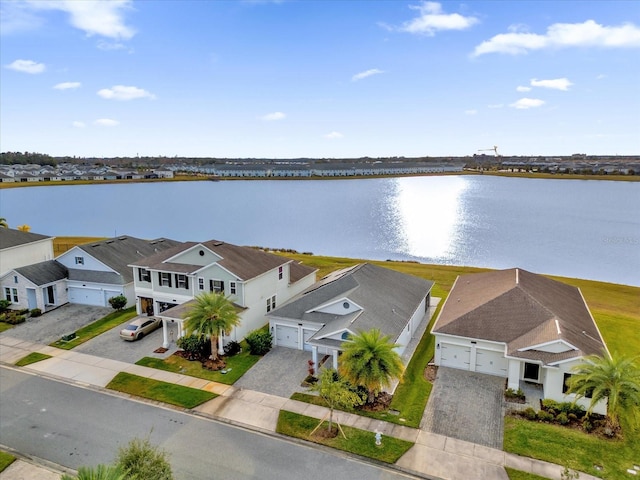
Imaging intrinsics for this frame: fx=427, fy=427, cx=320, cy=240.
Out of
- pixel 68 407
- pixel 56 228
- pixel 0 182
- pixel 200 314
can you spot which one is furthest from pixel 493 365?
pixel 0 182

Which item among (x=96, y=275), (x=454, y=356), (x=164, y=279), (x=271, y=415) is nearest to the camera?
(x=271, y=415)

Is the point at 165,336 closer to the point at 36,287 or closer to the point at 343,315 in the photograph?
the point at 343,315

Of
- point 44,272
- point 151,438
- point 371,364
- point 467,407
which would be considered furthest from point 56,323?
point 467,407

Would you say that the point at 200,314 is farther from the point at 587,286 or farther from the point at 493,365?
the point at 587,286

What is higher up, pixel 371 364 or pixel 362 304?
pixel 362 304

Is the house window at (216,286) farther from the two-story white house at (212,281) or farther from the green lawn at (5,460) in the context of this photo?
the green lawn at (5,460)

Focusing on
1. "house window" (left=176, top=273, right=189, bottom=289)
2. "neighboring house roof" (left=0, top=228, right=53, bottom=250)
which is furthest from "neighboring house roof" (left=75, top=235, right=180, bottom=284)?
"house window" (left=176, top=273, right=189, bottom=289)

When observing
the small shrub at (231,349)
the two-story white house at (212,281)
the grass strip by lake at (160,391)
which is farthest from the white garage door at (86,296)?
the small shrub at (231,349)
